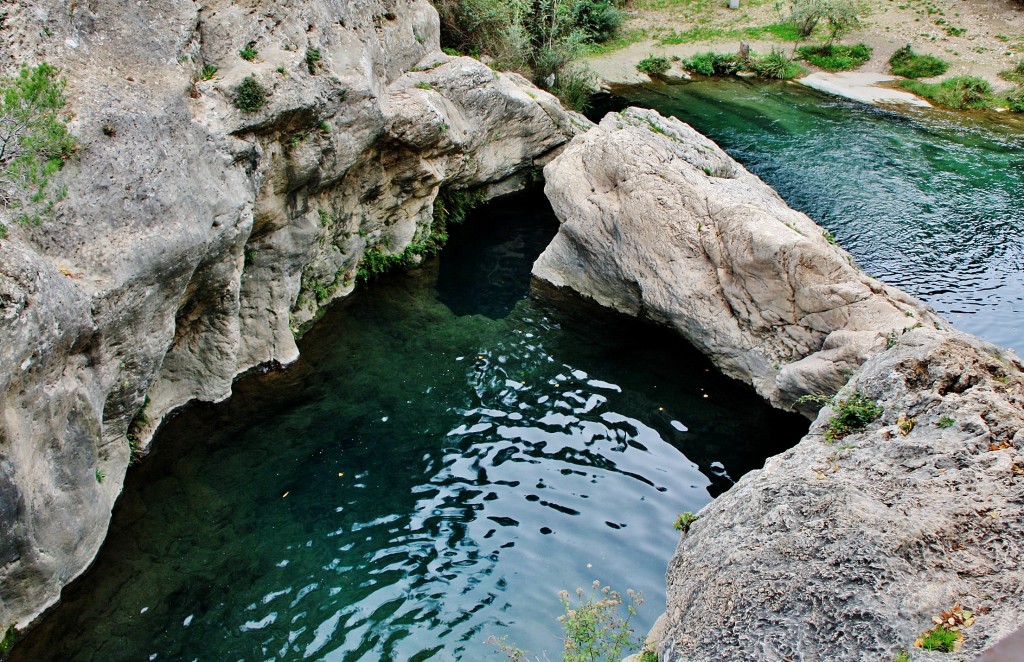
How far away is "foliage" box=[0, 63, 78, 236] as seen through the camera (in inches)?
382

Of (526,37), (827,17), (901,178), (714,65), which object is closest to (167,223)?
(526,37)

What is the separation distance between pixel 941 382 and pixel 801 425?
5313 millimetres

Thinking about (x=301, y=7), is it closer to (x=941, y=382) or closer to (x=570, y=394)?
(x=570, y=394)

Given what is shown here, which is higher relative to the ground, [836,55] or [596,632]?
[836,55]

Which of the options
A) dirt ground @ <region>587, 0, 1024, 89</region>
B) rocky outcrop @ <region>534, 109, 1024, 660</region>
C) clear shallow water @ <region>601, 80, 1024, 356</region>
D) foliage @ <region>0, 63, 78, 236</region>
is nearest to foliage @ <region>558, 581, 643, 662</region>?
rocky outcrop @ <region>534, 109, 1024, 660</region>

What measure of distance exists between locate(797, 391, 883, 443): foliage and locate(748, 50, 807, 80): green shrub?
3528cm


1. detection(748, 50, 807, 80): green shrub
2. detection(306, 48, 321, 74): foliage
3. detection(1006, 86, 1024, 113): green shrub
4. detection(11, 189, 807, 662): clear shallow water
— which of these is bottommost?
detection(11, 189, 807, 662): clear shallow water

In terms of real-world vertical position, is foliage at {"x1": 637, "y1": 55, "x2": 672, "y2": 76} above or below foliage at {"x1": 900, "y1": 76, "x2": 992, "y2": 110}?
above

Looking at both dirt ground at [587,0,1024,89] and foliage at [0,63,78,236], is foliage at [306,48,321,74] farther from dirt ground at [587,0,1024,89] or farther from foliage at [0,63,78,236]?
dirt ground at [587,0,1024,89]

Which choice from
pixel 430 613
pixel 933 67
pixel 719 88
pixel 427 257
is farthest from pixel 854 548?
pixel 933 67

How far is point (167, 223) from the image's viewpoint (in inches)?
460

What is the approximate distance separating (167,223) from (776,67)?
38.3m

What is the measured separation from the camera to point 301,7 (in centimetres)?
1484

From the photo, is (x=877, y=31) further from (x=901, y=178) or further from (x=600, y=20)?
(x=901, y=178)
